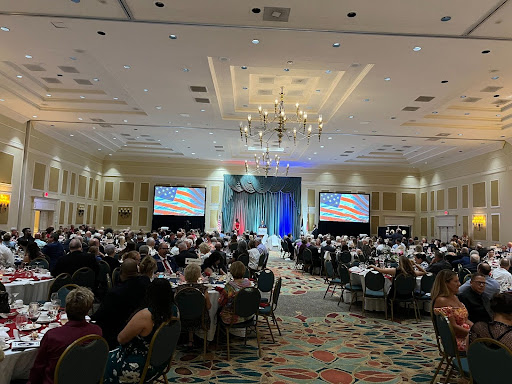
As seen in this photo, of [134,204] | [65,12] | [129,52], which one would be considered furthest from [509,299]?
[134,204]

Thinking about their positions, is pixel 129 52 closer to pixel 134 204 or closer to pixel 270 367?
pixel 270 367

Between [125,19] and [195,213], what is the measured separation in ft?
60.3

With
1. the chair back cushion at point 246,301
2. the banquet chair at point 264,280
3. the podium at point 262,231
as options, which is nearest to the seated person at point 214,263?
the banquet chair at point 264,280

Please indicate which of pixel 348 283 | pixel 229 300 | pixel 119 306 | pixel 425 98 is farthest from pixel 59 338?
pixel 425 98

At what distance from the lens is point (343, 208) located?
25859 millimetres

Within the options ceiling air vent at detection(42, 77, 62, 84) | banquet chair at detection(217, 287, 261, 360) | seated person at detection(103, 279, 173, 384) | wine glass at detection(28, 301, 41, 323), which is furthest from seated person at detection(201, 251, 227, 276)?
ceiling air vent at detection(42, 77, 62, 84)

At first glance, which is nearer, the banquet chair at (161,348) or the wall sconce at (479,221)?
the banquet chair at (161,348)

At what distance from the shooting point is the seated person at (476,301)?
4.85 metres

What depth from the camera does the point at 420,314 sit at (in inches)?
310

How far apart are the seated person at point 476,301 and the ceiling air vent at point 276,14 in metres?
5.26

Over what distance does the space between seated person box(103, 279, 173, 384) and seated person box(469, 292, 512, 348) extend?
252 cm

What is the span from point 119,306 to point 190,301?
1.23 metres

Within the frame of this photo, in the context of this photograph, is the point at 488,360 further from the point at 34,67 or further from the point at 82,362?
the point at 34,67

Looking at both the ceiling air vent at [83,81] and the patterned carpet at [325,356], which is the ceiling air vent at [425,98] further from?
the ceiling air vent at [83,81]
